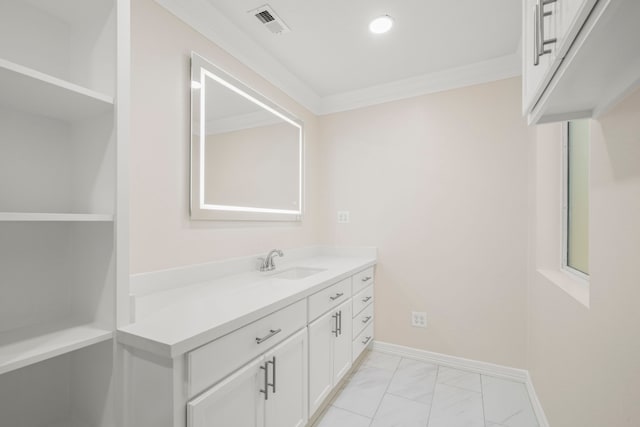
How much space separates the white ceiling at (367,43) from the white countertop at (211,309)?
1483 millimetres

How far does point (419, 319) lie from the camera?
2.52 m

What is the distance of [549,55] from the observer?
2.56 feet

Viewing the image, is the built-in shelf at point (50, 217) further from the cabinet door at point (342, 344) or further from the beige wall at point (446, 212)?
the beige wall at point (446, 212)

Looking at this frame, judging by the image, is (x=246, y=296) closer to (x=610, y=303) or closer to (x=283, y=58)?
(x=610, y=303)

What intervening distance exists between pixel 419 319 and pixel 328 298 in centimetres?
113

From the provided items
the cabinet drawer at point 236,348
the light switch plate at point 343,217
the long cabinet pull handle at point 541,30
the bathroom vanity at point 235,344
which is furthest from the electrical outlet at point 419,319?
the long cabinet pull handle at point 541,30

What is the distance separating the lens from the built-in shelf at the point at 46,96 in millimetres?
793

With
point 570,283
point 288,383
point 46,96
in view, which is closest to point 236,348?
point 288,383

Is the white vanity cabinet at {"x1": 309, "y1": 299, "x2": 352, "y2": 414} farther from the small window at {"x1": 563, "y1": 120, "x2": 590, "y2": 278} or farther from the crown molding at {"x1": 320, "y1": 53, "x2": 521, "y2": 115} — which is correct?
the crown molding at {"x1": 320, "y1": 53, "x2": 521, "y2": 115}

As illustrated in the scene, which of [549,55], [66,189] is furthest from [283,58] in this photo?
[549,55]

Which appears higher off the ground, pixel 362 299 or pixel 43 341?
pixel 43 341

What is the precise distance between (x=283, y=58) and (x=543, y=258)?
7.52 ft

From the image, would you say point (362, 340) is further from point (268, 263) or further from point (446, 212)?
point (446, 212)

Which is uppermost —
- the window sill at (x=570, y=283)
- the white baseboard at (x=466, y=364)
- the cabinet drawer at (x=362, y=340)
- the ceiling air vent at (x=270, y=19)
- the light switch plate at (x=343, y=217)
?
the ceiling air vent at (x=270, y=19)
